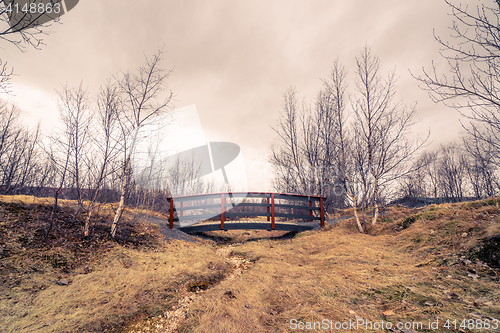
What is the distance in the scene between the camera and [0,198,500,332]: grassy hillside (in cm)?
299

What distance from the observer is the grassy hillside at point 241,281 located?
9.80ft

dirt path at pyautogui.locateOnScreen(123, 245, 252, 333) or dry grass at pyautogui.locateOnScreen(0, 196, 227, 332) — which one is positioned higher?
dry grass at pyautogui.locateOnScreen(0, 196, 227, 332)

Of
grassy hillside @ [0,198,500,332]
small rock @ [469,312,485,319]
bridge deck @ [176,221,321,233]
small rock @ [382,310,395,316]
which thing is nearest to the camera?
small rock @ [469,312,485,319]

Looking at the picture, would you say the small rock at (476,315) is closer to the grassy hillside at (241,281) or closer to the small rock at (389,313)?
the grassy hillside at (241,281)

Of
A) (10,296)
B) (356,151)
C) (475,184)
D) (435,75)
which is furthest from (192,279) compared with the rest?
(475,184)

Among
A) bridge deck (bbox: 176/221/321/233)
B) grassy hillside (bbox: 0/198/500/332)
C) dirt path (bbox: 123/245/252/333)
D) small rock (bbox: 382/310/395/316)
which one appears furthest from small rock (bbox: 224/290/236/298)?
bridge deck (bbox: 176/221/321/233)

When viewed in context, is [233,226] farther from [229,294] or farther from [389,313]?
[389,313]

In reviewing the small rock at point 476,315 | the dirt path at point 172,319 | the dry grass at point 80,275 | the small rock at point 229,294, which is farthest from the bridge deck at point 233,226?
the small rock at point 476,315

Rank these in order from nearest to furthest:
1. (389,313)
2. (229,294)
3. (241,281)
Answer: (389,313)
(229,294)
(241,281)

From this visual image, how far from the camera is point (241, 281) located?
15.8 feet

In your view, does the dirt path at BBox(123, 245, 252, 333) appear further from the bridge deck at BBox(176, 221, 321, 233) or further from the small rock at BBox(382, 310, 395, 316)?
the bridge deck at BBox(176, 221, 321, 233)

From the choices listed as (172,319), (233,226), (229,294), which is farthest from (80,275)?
(233,226)

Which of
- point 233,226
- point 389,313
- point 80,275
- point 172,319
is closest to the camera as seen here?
point 389,313

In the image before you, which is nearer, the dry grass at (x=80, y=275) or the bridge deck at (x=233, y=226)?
the dry grass at (x=80, y=275)
